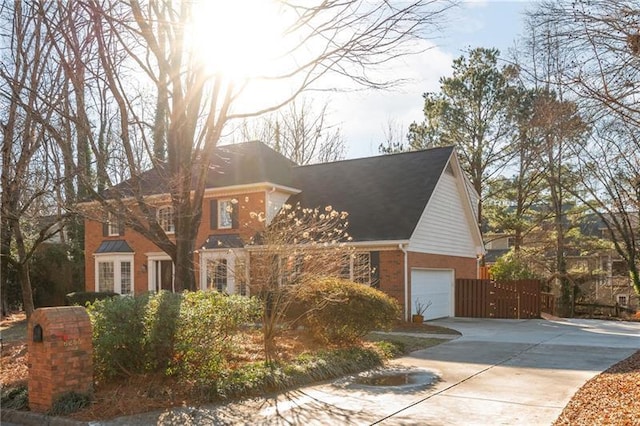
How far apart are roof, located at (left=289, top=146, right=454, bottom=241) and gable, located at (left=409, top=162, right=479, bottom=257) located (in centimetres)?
53

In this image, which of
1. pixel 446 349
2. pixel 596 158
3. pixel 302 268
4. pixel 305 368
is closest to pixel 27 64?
pixel 302 268

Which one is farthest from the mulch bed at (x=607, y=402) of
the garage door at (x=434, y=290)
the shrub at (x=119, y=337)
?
the garage door at (x=434, y=290)

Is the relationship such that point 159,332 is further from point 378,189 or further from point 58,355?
point 378,189

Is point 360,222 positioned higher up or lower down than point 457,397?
higher up

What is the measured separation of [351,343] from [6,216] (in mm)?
8061

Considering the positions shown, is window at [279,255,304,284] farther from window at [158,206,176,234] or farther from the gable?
the gable

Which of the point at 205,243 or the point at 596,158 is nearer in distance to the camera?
the point at 205,243

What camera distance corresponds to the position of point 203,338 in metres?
8.62

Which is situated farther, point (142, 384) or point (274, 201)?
point (274, 201)

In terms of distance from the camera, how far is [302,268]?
11859 millimetres

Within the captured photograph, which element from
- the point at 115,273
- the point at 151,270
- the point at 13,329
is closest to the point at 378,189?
the point at 151,270

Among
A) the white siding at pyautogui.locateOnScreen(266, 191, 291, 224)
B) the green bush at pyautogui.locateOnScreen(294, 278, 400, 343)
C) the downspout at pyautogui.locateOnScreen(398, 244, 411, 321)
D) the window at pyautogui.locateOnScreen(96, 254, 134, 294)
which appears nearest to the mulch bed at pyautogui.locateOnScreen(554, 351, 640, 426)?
the green bush at pyautogui.locateOnScreen(294, 278, 400, 343)

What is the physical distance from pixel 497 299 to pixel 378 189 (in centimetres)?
651

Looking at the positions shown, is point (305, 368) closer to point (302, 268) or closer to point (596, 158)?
point (302, 268)
